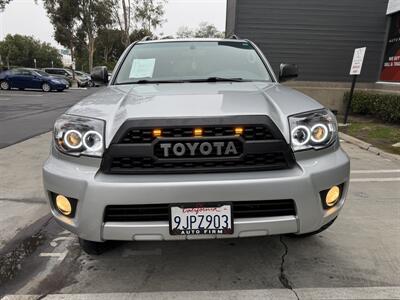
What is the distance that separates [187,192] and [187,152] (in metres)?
0.25

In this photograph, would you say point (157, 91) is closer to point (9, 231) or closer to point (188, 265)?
point (188, 265)

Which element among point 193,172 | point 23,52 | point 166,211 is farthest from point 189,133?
point 23,52

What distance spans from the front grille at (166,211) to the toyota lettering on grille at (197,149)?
310 mm

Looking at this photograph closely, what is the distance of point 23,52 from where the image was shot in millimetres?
79562

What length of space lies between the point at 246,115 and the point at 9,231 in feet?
8.43

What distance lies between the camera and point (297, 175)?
234cm

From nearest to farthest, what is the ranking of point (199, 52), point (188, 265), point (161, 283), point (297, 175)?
point (297, 175) → point (161, 283) → point (188, 265) → point (199, 52)

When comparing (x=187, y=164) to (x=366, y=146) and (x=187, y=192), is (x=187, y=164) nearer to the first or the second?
(x=187, y=192)

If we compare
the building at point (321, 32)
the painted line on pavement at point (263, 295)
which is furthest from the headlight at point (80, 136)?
the building at point (321, 32)

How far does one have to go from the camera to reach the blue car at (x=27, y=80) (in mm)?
23734

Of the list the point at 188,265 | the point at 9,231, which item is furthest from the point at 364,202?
the point at 9,231

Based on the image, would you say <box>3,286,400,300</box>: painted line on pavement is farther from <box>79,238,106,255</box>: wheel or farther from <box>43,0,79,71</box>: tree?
<box>43,0,79,71</box>: tree

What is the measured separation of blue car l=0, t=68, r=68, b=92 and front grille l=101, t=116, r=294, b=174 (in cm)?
2369

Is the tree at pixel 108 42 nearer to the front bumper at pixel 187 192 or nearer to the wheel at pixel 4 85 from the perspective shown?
Result: the wheel at pixel 4 85
